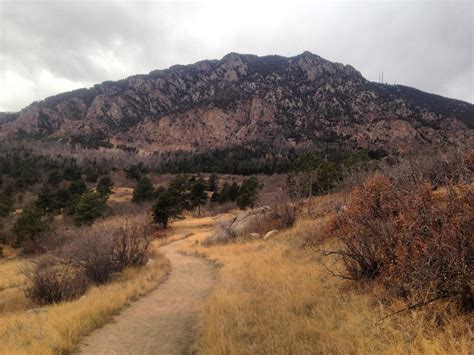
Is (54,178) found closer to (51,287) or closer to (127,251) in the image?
(127,251)

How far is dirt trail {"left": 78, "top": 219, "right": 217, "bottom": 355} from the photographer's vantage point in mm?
6858

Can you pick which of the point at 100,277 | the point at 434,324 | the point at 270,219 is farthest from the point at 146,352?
the point at 270,219

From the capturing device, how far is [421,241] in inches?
208

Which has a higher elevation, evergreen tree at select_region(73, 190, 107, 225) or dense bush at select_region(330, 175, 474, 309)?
dense bush at select_region(330, 175, 474, 309)

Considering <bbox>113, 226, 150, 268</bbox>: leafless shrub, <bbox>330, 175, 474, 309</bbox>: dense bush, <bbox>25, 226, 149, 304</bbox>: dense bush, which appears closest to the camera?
<bbox>330, 175, 474, 309</bbox>: dense bush

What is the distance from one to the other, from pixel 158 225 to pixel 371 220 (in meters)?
41.5

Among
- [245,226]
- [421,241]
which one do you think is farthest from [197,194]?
[421,241]

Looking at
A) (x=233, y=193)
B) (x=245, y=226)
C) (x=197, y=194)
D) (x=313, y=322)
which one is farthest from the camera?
(x=233, y=193)

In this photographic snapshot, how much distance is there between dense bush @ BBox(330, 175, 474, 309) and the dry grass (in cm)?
40

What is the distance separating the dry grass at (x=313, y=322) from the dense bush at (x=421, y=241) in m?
0.40

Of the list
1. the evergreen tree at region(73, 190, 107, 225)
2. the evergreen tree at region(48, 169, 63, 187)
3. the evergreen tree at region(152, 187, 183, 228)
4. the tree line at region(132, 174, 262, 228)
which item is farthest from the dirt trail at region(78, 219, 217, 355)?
the evergreen tree at region(48, 169, 63, 187)

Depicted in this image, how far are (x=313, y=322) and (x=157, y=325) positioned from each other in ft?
13.3

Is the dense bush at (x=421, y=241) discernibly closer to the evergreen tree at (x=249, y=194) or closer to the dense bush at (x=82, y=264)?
the dense bush at (x=82, y=264)

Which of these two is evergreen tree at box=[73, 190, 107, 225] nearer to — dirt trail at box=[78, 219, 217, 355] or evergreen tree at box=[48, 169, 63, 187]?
dirt trail at box=[78, 219, 217, 355]
